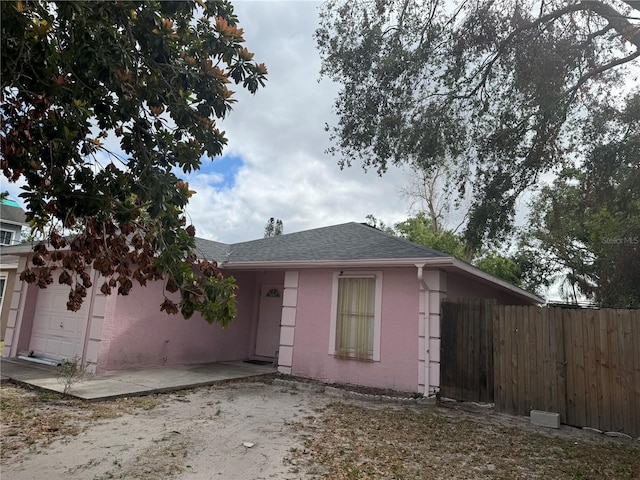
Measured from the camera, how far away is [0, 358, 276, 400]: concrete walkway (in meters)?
7.11

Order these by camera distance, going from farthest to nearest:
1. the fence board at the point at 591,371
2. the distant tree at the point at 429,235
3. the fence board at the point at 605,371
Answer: the distant tree at the point at 429,235, the fence board at the point at 591,371, the fence board at the point at 605,371

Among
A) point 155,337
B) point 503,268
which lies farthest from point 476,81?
point 503,268

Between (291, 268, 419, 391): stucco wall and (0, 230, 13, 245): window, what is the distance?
23.1 m

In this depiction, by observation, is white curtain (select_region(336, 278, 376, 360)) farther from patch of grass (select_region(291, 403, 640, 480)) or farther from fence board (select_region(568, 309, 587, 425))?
fence board (select_region(568, 309, 587, 425))

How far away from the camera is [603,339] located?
251 inches

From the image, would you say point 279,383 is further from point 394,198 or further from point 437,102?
point 394,198

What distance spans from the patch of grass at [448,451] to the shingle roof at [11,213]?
25443 millimetres

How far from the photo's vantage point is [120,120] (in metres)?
3.67

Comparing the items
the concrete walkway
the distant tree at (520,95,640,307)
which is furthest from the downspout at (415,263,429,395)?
the distant tree at (520,95,640,307)

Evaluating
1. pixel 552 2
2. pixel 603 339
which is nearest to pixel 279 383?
pixel 603 339

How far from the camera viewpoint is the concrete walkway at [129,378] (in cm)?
711

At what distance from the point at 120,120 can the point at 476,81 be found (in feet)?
25.7

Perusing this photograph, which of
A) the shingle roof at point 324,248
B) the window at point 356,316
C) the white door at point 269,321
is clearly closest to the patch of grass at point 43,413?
the shingle roof at point 324,248

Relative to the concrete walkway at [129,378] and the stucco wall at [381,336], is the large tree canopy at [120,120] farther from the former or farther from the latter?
the stucco wall at [381,336]
